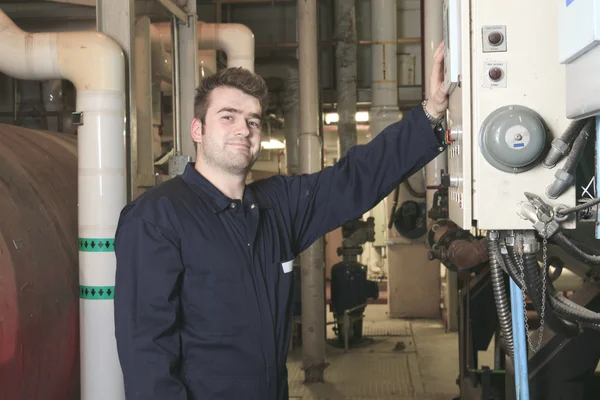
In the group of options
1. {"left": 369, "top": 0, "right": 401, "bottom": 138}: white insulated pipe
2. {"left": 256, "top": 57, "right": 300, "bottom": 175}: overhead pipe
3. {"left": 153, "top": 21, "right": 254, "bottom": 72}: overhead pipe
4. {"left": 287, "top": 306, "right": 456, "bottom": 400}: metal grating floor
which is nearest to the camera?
{"left": 153, "top": 21, "right": 254, "bottom": 72}: overhead pipe

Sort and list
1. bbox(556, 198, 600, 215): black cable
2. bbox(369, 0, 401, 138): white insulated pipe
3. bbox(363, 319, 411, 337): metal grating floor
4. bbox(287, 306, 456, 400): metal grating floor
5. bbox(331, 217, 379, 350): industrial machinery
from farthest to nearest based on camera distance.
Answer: bbox(363, 319, 411, 337): metal grating floor < bbox(331, 217, 379, 350): industrial machinery < bbox(369, 0, 401, 138): white insulated pipe < bbox(287, 306, 456, 400): metal grating floor < bbox(556, 198, 600, 215): black cable

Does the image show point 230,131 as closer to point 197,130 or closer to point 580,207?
point 197,130

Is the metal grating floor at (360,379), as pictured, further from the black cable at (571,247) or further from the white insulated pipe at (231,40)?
the black cable at (571,247)

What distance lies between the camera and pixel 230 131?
174 centimetres

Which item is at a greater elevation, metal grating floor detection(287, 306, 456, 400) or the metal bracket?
the metal bracket

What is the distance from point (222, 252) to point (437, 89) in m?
0.71

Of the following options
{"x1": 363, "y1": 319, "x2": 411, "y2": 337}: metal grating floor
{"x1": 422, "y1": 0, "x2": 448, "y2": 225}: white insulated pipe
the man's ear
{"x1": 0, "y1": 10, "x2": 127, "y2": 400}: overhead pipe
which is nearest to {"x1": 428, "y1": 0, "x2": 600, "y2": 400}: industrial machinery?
the man's ear

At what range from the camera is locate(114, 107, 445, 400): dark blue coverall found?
153 cm

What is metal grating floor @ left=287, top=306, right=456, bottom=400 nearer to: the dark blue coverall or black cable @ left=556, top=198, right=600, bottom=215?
the dark blue coverall

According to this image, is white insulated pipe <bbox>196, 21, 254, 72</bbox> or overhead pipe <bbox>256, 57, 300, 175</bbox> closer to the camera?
white insulated pipe <bbox>196, 21, 254, 72</bbox>

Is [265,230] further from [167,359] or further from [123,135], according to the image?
[123,135]

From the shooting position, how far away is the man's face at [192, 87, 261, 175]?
5.67ft

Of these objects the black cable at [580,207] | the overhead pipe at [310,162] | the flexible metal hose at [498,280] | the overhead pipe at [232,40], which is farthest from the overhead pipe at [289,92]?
the black cable at [580,207]

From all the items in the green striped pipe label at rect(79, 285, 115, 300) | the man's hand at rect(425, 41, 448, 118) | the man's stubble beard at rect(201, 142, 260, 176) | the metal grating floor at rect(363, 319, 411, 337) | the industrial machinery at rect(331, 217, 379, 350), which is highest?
the man's hand at rect(425, 41, 448, 118)
